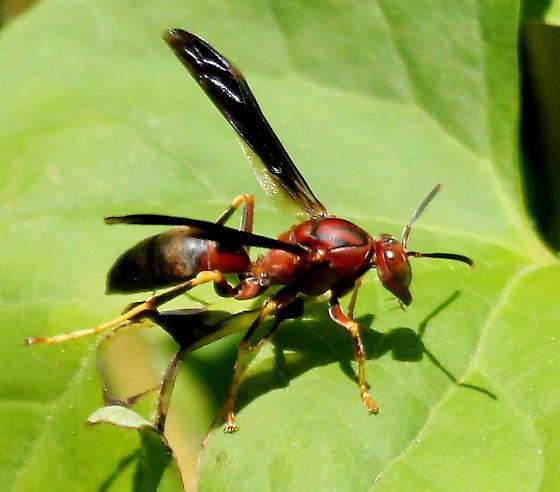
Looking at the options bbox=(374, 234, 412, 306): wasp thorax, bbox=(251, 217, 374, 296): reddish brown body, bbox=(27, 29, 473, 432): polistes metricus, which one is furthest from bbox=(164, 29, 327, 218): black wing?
bbox=(374, 234, 412, 306): wasp thorax

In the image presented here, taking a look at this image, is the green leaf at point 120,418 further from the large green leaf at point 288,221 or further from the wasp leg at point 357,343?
the wasp leg at point 357,343

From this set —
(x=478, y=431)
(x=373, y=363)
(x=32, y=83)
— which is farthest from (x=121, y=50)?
(x=478, y=431)

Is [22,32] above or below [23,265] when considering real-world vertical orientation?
Answer: above

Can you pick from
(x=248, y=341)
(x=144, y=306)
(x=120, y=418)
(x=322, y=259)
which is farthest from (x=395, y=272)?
(x=120, y=418)

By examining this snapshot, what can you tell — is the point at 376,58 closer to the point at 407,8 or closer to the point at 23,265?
the point at 407,8

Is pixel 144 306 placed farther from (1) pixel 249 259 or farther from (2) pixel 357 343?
(2) pixel 357 343

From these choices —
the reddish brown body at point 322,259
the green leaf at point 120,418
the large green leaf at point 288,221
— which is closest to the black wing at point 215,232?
A: the reddish brown body at point 322,259

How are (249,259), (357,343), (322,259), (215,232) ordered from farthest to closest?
(249,259) < (322,259) < (357,343) < (215,232)
